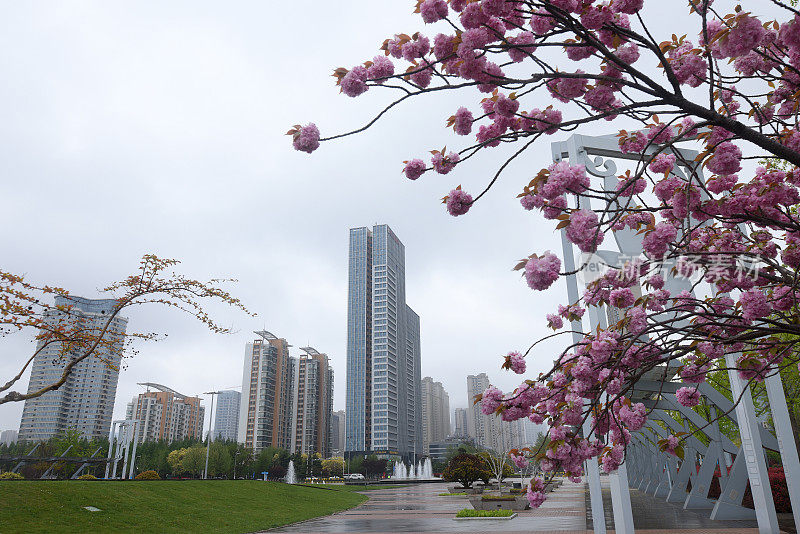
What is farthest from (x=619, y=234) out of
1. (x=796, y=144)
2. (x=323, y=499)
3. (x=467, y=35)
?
(x=323, y=499)

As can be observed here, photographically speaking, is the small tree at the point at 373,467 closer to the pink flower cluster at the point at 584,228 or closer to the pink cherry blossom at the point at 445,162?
Result: the pink cherry blossom at the point at 445,162

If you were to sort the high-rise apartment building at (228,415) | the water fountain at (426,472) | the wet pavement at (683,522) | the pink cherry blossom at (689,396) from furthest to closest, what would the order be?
the high-rise apartment building at (228,415) → the water fountain at (426,472) → the wet pavement at (683,522) → the pink cherry blossom at (689,396)

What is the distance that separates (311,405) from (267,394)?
31.3 ft

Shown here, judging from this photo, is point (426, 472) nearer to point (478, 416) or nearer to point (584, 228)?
point (478, 416)

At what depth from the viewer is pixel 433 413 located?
149 meters

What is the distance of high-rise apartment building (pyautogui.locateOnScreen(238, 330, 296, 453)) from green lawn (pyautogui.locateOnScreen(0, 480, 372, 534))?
225 ft

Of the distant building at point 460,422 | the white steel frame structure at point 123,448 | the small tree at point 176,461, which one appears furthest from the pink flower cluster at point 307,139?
the distant building at point 460,422

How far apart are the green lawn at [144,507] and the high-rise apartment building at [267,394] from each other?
68.5 meters

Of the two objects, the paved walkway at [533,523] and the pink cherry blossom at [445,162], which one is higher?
the pink cherry blossom at [445,162]

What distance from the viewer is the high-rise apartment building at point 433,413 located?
467ft

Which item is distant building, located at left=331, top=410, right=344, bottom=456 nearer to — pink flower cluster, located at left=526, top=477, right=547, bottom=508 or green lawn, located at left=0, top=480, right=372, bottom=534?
green lawn, located at left=0, top=480, right=372, bottom=534

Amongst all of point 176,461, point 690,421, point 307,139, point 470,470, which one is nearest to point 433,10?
point 307,139

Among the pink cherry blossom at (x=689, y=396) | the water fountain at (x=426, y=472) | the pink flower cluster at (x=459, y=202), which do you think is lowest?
the water fountain at (x=426, y=472)

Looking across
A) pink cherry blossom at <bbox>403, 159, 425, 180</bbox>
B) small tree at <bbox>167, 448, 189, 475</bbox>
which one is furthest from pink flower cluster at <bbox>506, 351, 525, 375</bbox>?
small tree at <bbox>167, 448, 189, 475</bbox>
